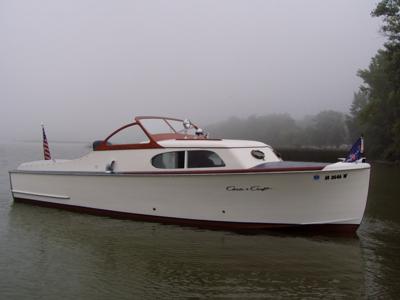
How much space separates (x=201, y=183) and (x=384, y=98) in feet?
130

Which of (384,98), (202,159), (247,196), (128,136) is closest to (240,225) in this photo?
(247,196)

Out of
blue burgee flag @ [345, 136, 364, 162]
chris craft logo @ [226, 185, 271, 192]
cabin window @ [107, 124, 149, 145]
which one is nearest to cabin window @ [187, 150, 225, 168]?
chris craft logo @ [226, 185, 271, 192]

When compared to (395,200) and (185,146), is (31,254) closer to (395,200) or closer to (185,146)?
(185,146)

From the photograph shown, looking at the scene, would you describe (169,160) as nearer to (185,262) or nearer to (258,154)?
(258,154)

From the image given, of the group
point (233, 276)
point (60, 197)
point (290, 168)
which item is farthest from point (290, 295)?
point (60, 197)

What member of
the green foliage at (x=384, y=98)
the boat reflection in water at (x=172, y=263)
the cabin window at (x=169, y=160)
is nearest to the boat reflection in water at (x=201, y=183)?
the cabin window at (x=169, y=160)

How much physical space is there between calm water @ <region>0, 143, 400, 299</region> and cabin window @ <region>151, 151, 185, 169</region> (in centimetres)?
154

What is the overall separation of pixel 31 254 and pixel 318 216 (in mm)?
6230

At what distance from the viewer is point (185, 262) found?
299 inches

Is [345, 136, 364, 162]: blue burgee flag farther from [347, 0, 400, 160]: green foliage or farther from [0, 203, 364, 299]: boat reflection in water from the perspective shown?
[347, 0, 400, 160]: green foliage

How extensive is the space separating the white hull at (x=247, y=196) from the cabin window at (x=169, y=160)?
1.27 feet

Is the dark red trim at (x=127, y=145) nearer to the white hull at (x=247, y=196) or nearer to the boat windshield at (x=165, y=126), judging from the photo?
the boat windshield at (x=165, y=126)

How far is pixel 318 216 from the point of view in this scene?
9031mm

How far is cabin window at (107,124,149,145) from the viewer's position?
11.2m
